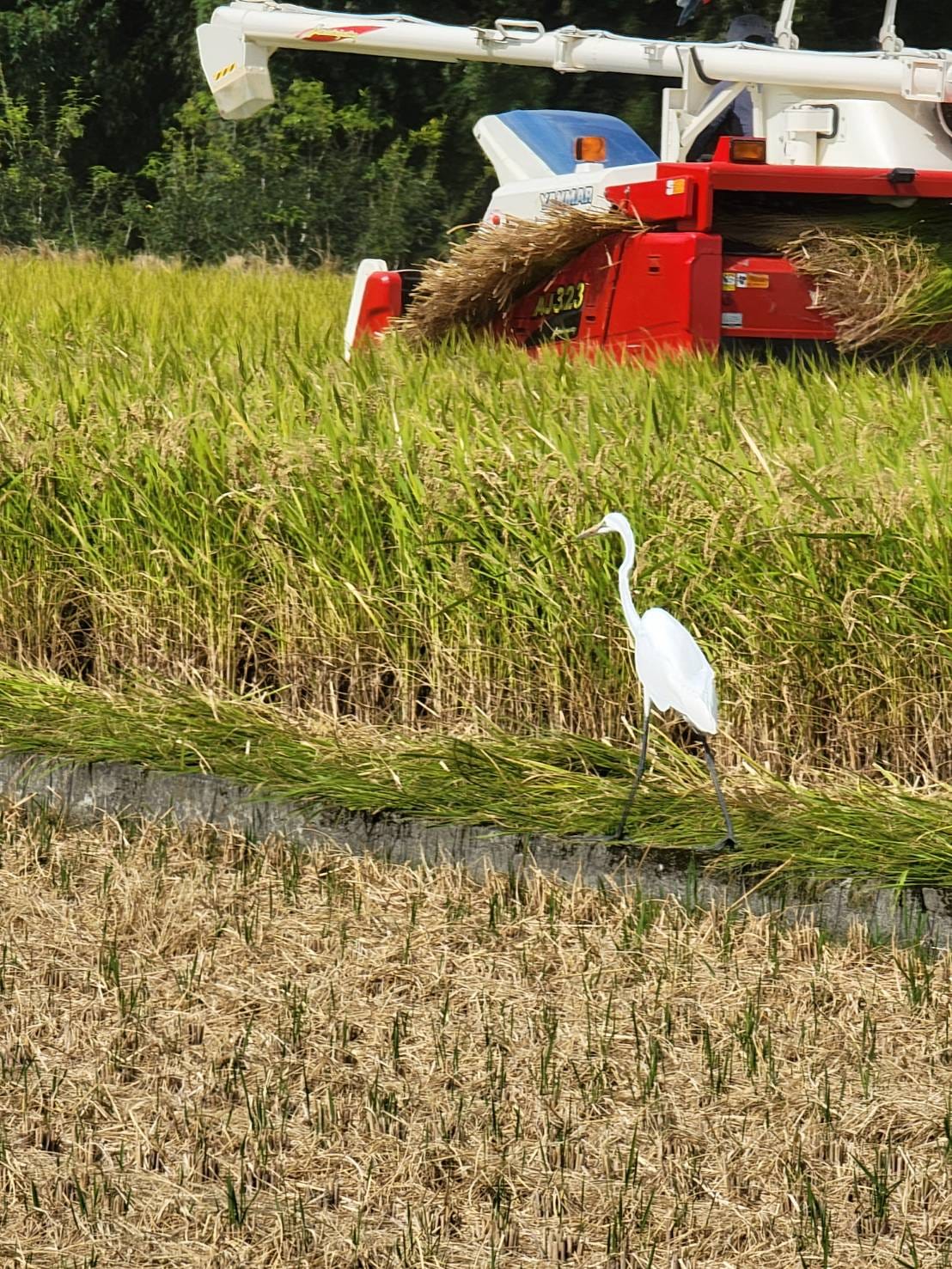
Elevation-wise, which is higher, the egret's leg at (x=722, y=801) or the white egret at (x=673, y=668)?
the white egret at (x=673, y=668)

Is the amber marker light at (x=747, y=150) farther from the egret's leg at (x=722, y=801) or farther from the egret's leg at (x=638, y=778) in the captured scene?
the egret's leg at (x=722, y=801)

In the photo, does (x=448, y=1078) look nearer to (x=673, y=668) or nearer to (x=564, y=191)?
(x=673, y=668)

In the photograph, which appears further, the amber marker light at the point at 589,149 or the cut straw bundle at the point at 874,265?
the amber marker light at the point at 589,149

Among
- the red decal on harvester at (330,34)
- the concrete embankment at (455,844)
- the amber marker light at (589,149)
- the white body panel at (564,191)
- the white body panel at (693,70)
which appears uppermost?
the red decal on harvester at (330,34)

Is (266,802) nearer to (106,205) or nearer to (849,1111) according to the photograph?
(849,1111)

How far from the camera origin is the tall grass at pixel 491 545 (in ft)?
12.7

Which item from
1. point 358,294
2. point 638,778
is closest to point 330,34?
point 358,294

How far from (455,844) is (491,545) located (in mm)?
793

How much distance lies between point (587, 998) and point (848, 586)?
4.09 ft

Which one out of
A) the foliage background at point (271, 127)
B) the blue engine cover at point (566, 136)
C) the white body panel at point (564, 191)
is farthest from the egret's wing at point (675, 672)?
the foliage background at point (271, 127)

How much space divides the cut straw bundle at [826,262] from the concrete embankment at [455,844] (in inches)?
131

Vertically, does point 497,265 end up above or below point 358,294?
above

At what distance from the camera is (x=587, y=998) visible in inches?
117

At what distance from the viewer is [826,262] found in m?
6.53
